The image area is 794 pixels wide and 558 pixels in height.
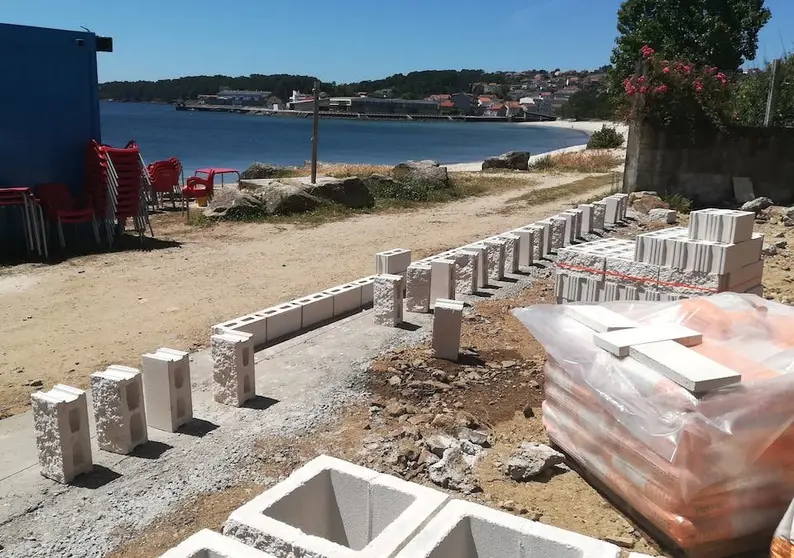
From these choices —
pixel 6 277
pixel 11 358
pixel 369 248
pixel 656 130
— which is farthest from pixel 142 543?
pixel 656 130

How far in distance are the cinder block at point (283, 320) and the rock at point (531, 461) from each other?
3.05m

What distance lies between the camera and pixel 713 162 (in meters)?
15.8

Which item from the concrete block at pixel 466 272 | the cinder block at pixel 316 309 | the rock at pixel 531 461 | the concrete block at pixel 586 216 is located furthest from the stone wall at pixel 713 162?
the rock at pixel 531 461

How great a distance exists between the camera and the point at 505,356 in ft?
21.6

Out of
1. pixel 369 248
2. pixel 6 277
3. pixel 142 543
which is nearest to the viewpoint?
pixel 142 543

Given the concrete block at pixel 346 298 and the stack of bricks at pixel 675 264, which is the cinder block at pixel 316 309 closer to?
the concrete block at pixel 346 298

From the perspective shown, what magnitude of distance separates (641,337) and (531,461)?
40.6 inches

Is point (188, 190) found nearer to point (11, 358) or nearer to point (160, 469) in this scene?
point (11, 358)

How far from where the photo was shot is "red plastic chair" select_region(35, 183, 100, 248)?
10898 millimetres

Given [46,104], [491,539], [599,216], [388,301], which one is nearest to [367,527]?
[491,539]

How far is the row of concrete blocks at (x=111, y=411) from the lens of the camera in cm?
425

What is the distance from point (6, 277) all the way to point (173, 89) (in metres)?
204

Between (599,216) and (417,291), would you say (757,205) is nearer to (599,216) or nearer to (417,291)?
(599,216)

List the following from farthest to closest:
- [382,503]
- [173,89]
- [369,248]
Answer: [173,89], [369,248], [382,503]
